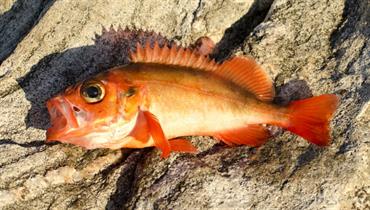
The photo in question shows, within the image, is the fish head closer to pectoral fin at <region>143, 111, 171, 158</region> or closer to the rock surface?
pectoral fin at <region>143, 111, 171, 158</region>

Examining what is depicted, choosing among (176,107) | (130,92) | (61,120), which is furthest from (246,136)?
(61,120)

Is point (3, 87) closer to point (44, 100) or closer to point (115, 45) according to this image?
point (44, 100)

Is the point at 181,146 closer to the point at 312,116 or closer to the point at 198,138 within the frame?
the point at 198,138

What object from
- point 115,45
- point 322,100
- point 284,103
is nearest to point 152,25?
point 115,45

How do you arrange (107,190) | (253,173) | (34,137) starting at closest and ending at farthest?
1. (253,173)
2. (107,190)
3. (34,137)

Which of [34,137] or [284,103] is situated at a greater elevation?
[34,137]

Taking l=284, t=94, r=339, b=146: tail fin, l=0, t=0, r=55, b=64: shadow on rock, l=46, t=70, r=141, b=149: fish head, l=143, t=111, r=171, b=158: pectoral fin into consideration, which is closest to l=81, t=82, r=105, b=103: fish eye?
l=46, t=70, r=141, b=149: fish head

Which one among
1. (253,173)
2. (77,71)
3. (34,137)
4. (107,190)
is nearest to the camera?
(253,173)
